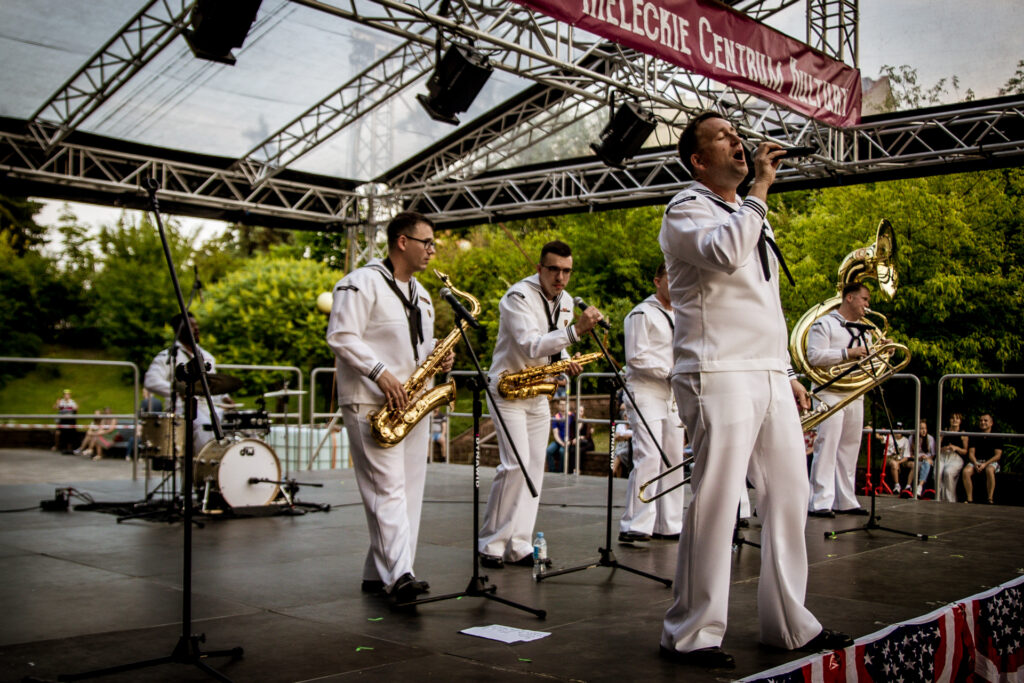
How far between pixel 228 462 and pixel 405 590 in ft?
14.7

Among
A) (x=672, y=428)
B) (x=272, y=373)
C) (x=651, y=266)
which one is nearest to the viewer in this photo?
(x=672, y=428)

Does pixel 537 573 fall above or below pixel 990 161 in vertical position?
below

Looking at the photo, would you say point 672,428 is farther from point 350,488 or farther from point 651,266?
point 651,266

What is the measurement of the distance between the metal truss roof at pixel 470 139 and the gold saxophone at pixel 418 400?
4701mm

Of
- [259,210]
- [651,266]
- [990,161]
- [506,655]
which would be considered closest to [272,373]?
[259,210]

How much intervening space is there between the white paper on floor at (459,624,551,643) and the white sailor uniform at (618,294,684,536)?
2968 millimetres

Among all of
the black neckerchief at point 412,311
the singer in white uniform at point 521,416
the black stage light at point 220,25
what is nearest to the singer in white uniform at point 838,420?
the singer in white uniform at point 521,416

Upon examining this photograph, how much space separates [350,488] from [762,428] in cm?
816

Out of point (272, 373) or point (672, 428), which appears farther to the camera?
point (272, 373)

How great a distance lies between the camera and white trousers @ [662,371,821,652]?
370 centimetres

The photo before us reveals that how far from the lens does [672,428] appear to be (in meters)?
7.57

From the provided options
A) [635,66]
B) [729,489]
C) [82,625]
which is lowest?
[82,625]

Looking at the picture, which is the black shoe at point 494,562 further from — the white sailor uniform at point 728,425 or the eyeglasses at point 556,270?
the white sailor uniform at point 728,425

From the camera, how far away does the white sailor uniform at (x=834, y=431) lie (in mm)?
8641
